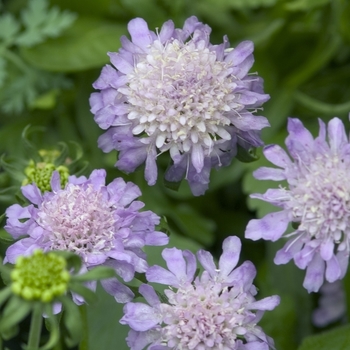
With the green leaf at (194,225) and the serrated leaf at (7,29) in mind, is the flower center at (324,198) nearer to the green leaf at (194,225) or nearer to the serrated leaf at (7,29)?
the green leaf at (194,225)

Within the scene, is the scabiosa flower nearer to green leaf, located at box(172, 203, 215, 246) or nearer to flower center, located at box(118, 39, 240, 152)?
flower center, located at box(118, 39, 240, 152)

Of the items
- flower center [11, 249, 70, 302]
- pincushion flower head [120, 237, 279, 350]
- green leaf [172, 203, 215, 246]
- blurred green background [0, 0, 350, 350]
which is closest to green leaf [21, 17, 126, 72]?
blurred green background [0, 0, 350, 350]

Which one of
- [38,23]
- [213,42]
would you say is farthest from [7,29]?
[213,42]

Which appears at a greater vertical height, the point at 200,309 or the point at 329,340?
the point at 200,309

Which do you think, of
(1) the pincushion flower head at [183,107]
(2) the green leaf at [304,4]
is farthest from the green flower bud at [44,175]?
(2) the green leaf at [304,4]

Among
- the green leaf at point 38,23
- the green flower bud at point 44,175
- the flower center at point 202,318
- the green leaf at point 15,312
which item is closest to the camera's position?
the green leaf at point 15,312

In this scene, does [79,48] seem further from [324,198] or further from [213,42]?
[324,198]
